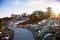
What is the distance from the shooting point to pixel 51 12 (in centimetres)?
150

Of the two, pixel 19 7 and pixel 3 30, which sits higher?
pixel 19 7

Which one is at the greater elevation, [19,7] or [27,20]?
[19,7]

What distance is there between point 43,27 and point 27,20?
209mm

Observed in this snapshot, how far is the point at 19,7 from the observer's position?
1523 mm

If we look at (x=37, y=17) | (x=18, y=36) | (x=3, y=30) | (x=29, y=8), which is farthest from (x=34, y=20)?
(x=3, y=30)

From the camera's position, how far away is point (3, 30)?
58.8 inches

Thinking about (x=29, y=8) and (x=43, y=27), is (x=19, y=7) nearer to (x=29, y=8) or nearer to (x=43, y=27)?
(x=29, y=8)

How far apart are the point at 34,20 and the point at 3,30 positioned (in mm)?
387

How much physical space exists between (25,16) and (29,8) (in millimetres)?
108

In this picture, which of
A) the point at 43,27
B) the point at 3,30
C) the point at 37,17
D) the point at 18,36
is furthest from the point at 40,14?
the point at 3,30

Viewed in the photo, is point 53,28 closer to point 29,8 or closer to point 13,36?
point 29,8

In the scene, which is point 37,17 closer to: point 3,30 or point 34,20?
point 34,20

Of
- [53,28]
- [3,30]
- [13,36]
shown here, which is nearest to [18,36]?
[13,36]

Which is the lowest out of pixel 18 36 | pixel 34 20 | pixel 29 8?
pixel 18 36
